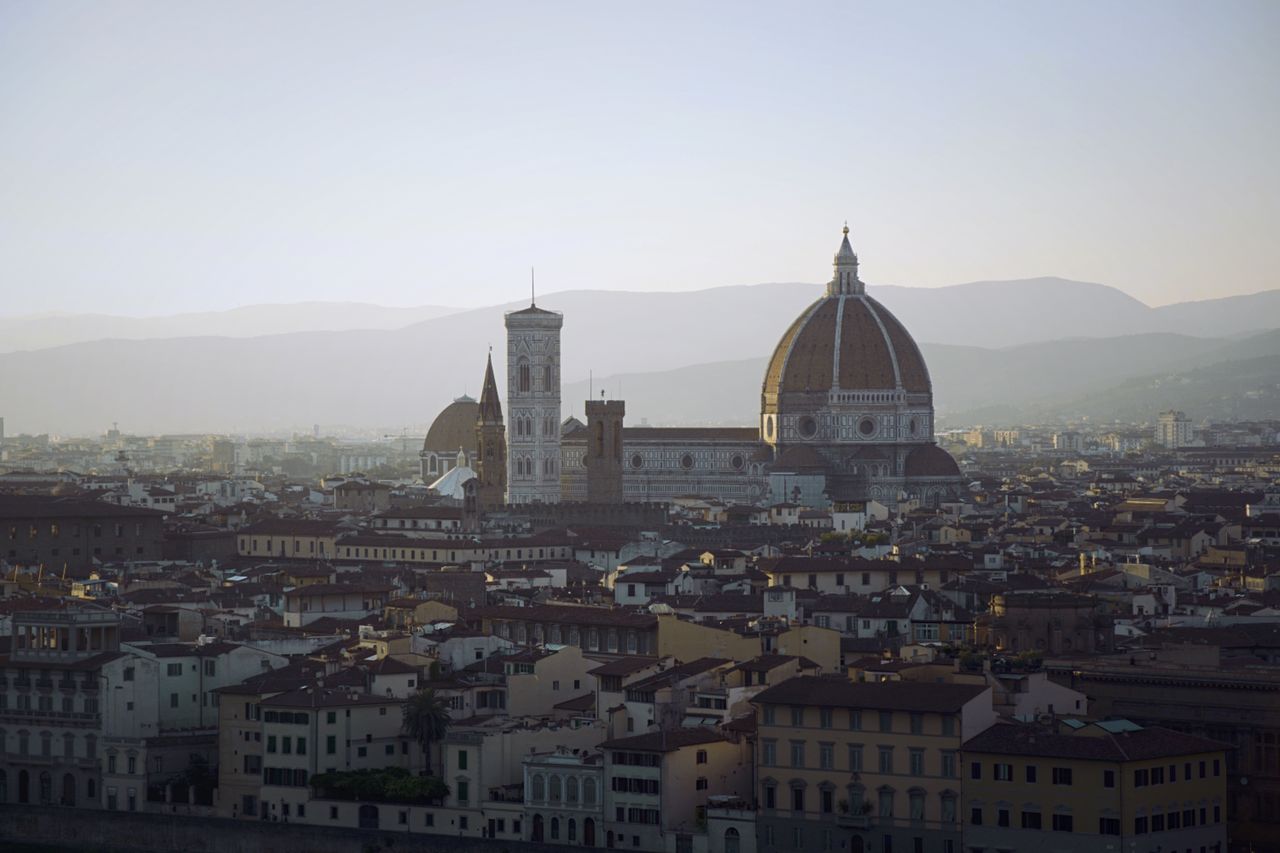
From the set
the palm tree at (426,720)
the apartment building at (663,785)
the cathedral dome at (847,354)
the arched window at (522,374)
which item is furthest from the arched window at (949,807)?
the cathedral dome at (847,354)

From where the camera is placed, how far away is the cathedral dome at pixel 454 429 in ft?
583

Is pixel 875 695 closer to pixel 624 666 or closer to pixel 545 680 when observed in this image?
pixel 624 666

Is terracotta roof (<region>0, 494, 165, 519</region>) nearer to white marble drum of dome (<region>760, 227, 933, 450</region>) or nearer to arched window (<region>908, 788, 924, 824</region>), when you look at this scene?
white marble drum of dome (<region>760, 227, 933, 450</region>)

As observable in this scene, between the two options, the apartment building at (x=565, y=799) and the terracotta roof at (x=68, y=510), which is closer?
the apartment building at (x=565, y=799)

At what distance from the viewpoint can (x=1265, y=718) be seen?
45.2m

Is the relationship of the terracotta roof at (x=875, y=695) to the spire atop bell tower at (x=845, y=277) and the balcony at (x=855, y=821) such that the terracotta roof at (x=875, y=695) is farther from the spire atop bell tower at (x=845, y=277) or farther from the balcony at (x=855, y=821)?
the spire atop bell tower at (x=845, y=277)

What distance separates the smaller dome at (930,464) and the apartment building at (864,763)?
92966mm

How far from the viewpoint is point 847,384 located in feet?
466

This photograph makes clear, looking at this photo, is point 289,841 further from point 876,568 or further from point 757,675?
point 876,568

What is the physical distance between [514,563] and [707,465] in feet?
200

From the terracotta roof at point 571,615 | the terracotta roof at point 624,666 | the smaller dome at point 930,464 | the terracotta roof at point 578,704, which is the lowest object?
the terracotta roof at point 578,704

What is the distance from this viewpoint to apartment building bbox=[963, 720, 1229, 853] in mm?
39719

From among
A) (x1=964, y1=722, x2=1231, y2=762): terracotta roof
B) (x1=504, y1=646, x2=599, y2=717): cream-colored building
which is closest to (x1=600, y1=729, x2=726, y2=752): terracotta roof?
(x1=964, y1=722, x2=1231, y2=762): terracotta roof

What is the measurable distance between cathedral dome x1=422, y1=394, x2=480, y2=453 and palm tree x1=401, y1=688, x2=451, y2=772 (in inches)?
5024
